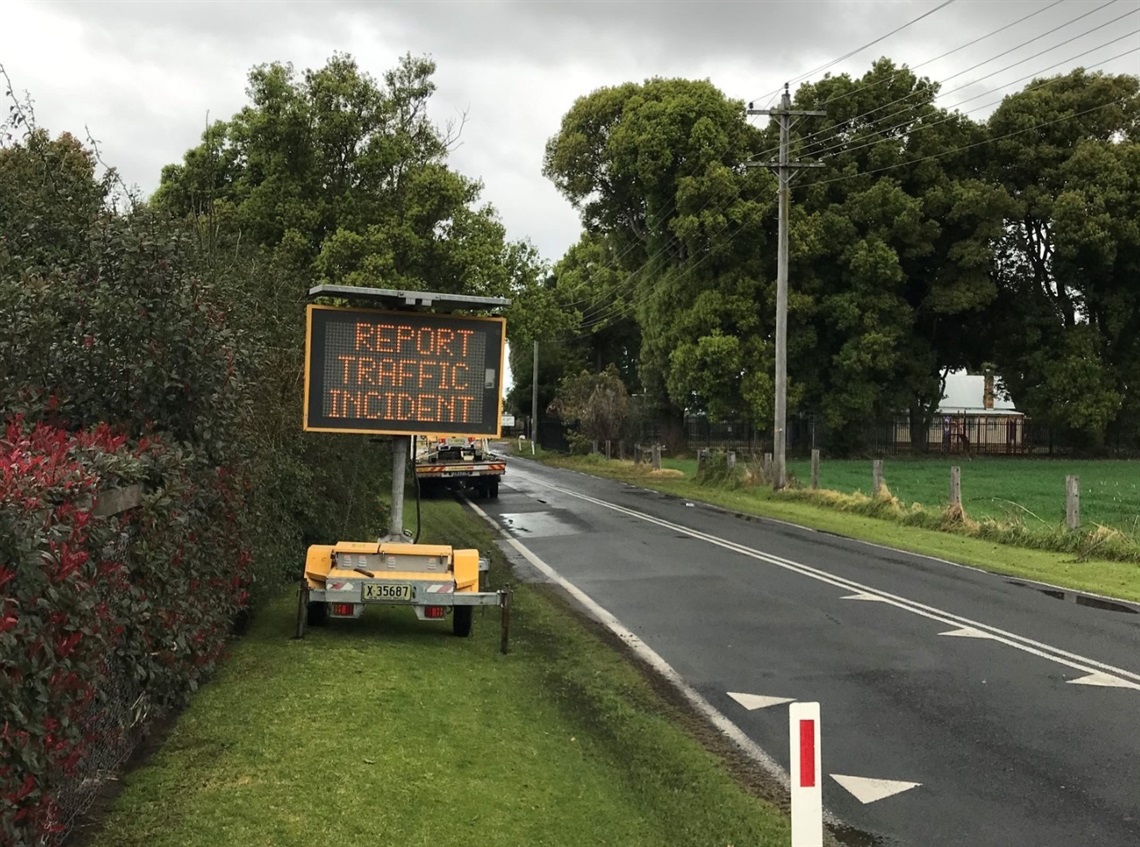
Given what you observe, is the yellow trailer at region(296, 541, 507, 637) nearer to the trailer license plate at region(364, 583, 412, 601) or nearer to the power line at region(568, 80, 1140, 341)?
the trailer license plate at region(364, 583, 412, 601)

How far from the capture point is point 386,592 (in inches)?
317

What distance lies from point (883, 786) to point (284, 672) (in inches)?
153

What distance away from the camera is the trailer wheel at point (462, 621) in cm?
885

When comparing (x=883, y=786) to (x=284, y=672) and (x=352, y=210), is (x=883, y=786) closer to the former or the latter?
(x=284, y=672)

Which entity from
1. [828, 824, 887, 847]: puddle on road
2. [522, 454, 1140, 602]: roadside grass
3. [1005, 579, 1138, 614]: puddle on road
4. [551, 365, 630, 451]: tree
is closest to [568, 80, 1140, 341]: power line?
[551, 365, 630, 451]: tree

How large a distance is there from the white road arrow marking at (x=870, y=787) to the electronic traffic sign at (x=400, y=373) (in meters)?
3.76

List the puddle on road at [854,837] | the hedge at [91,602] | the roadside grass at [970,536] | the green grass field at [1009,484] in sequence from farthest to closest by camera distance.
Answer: the green grass field at [1009,484] → the roadside grass at [970,536] → the puddle on road at [854,837] → the hedge at [91,602]

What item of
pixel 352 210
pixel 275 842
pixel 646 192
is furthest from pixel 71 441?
pixel 646 192

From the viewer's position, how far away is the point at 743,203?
3891cm

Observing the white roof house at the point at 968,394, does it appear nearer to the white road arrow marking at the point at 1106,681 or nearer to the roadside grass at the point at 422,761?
the white road arrow marking at the point at 1106,681

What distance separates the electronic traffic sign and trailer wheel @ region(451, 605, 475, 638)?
1.62 meters

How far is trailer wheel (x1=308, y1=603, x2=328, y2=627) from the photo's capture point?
867cm

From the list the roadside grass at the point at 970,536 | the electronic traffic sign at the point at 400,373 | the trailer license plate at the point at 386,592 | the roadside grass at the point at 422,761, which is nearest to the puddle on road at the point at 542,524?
the roadside grass at the point at 970,536

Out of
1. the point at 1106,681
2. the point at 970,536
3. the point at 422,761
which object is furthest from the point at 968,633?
the point at 970,536
